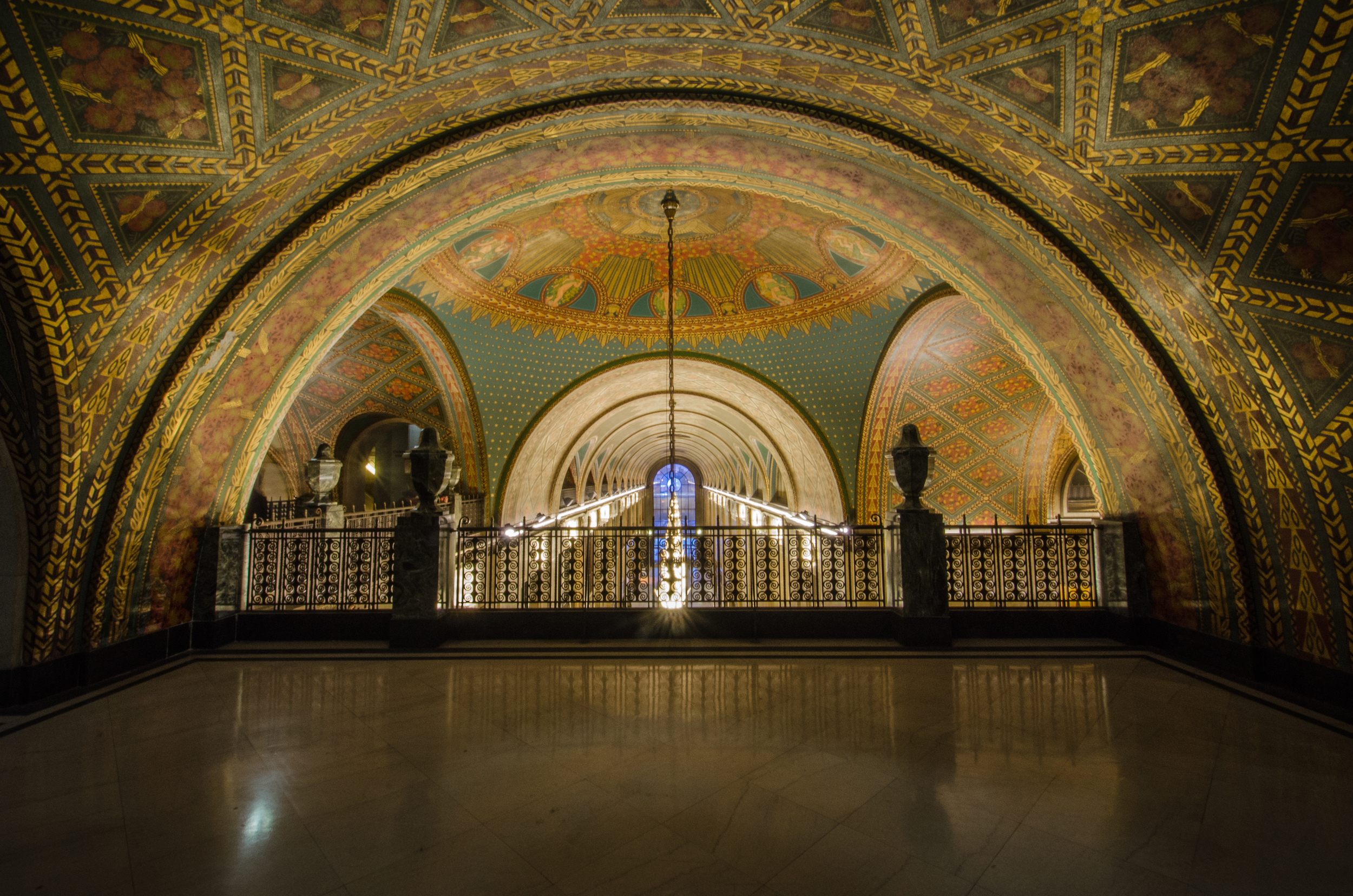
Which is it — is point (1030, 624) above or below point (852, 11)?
below

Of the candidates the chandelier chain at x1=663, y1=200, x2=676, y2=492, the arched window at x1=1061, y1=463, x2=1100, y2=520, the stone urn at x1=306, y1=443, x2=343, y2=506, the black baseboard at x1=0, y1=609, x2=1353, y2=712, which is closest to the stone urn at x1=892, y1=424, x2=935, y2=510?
the black baseboard at x1=0, y1=609, x2=1353, y2=712

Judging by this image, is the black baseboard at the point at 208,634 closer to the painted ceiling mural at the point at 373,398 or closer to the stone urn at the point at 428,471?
the stone urn at the point at 428,471

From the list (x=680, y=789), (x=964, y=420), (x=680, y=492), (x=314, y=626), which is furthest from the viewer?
(x=680, y=492)

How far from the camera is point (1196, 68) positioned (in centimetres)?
308

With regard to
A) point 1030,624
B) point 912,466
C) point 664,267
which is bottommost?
point 1030,624

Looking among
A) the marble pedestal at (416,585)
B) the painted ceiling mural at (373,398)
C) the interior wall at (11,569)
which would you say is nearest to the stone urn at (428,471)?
the marble pedestal at (416,585)

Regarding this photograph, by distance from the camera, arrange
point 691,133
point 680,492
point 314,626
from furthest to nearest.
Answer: point 680,492 → point 314,626 → point 691,133

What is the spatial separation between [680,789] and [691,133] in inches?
195

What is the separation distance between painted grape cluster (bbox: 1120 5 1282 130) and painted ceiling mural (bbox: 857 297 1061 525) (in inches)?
219

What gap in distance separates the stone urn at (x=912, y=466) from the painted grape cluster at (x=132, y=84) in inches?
213

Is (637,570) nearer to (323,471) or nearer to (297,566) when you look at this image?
(297,566)

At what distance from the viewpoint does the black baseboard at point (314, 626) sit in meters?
5.39

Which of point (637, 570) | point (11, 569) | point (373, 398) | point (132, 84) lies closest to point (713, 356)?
point (637, 570)

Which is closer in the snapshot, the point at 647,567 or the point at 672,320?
the point at 647,567
